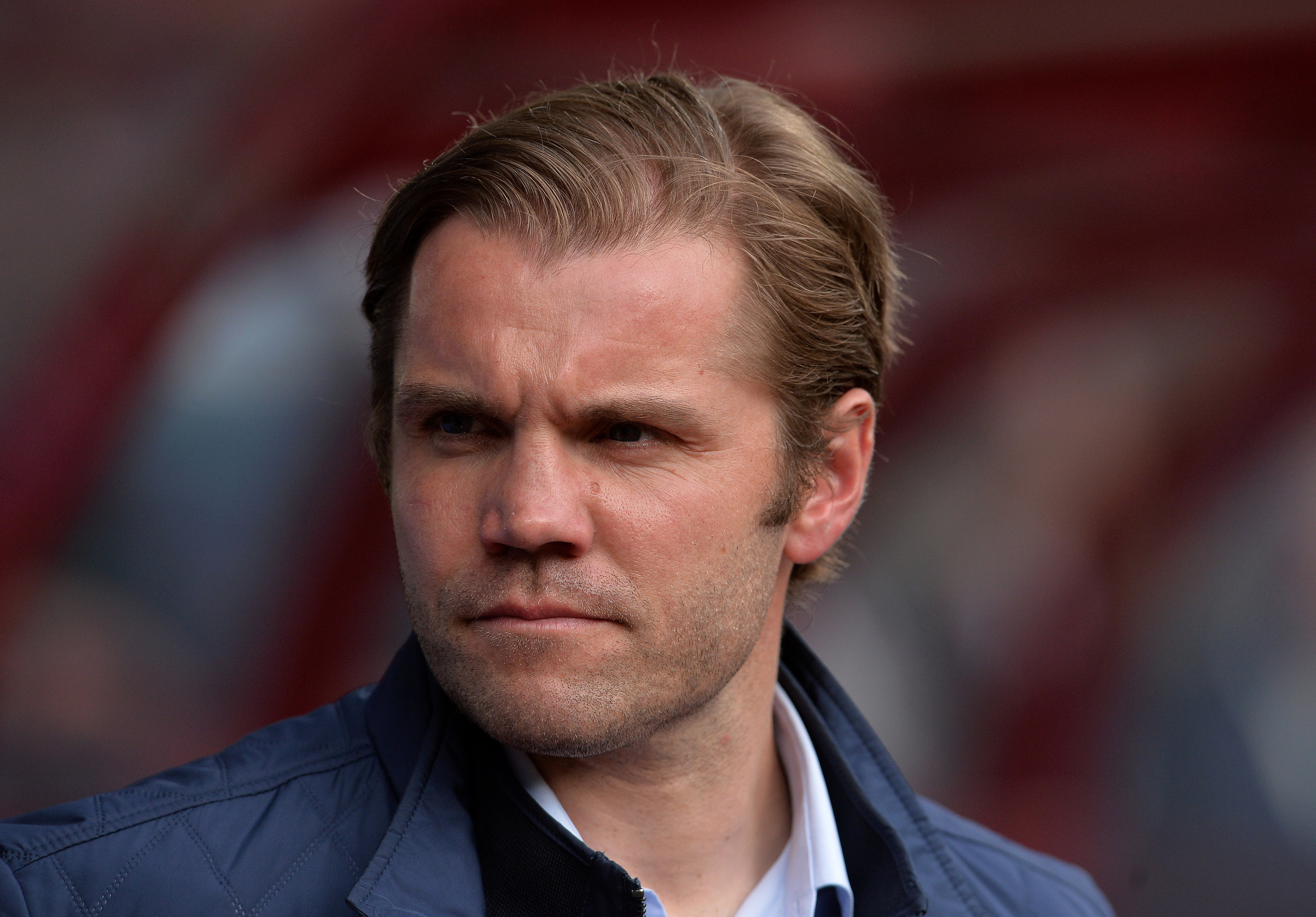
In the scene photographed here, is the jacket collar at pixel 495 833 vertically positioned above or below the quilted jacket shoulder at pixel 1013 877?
above

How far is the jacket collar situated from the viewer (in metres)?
1.65

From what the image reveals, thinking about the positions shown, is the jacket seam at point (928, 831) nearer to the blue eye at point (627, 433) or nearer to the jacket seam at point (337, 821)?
the blue eye at point (627, 433)

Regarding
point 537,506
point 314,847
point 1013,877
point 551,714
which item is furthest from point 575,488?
point 1013,877

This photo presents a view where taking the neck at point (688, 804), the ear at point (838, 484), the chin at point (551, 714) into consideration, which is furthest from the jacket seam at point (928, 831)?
the chin at point (551, 714)

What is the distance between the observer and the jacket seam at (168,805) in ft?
5.27

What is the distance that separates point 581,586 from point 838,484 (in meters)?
0.67

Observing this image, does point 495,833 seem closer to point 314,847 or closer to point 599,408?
point 314,847

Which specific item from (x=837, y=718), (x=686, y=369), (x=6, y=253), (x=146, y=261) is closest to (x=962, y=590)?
(x=837, y=718)

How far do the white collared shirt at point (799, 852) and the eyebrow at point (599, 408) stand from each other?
557mm

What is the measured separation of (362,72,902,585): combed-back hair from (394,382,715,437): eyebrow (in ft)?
0.59

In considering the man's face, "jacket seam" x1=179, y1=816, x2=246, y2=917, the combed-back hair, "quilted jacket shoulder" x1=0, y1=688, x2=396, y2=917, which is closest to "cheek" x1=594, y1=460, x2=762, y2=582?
the man's face

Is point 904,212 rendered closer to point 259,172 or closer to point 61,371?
point 259,172

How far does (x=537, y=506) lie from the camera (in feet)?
5.48

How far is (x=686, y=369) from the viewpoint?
71.5 inches
